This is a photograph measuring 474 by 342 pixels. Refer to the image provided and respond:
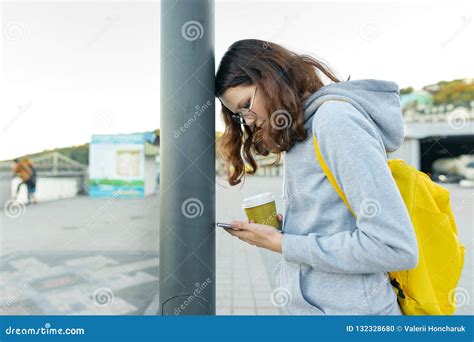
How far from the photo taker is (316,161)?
108cm

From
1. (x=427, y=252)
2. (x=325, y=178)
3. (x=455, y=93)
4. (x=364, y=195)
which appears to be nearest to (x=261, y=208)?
(x=325, y=178)

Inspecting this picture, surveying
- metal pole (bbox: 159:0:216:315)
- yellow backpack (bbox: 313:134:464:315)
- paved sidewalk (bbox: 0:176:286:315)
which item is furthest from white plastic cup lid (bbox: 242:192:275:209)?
paved sidewalk (bbox: 0:176:286:315)

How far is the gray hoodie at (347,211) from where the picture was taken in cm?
96

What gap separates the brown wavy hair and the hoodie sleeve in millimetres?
112

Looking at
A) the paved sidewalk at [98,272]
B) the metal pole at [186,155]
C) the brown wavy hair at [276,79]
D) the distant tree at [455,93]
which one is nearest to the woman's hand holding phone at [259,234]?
the metal pole at [186,155]

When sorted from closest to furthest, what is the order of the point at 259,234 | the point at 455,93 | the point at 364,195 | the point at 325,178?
the point at 364,195 → the point at 325,178 → the point at 259,234 → the point at 455,93

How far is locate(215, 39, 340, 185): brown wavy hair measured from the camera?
112cm

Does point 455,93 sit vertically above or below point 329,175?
above

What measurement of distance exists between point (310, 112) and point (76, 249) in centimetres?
559

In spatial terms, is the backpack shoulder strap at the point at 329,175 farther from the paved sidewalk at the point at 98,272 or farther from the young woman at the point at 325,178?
the paved sidewalk at the point at 98,272

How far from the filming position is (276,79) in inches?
45.9

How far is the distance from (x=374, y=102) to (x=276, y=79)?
0.30m

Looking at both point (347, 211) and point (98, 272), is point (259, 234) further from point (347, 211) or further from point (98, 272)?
point (98, 272)

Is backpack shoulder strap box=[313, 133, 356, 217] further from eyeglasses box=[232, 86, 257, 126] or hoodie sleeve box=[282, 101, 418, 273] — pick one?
eyeglasses box=[232, 86, 257, 126]
